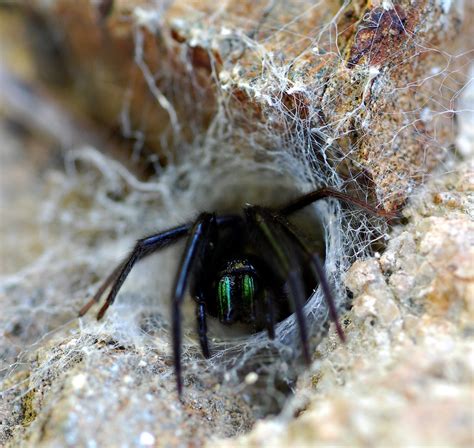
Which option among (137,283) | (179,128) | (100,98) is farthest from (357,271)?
(100,98)

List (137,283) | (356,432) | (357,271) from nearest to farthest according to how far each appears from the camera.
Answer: (356,432), (357,271), (137,283)

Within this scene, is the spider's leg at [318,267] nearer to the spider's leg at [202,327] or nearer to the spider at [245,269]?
the spider at [245,269]

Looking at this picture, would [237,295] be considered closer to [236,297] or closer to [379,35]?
[236,297]

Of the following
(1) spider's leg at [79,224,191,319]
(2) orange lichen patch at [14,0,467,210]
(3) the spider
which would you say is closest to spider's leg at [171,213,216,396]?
(3) the spider

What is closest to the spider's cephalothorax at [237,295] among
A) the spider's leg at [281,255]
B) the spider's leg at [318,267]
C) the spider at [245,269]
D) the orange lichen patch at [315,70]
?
the spider at [245,269]

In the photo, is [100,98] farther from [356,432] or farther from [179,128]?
[356,432]

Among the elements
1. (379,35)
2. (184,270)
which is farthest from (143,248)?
(379,35)

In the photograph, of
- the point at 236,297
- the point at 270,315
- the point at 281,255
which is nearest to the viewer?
the point at 281,255
